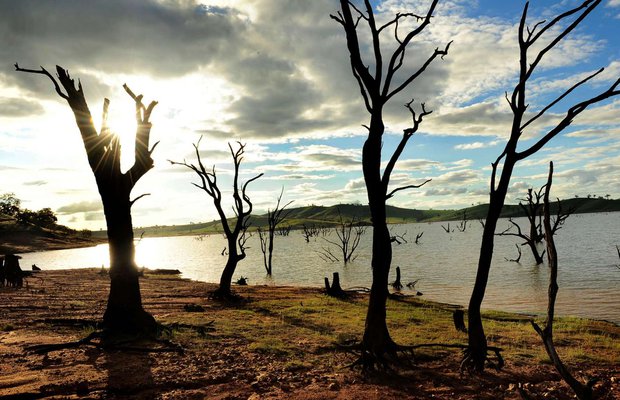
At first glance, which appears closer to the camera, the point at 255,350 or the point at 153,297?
the point at 255,350

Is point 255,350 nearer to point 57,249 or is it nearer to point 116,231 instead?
point 116,231

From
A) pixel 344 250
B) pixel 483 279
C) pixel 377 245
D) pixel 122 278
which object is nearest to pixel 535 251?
pixel 344 250

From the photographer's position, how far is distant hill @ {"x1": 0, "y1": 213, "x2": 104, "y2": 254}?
95.4 m

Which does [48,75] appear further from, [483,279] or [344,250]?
[344,250]

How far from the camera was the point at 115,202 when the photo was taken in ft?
39.0

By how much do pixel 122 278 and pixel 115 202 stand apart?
2.15 m

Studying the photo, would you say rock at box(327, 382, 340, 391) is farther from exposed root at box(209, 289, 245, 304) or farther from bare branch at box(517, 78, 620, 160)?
exposed root at box(209, 289, 245, 304)

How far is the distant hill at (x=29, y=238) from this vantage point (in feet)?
313

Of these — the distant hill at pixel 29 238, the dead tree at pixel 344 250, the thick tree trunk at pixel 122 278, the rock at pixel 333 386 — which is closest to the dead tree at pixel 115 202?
the thick tree trunk at pixel 122 278

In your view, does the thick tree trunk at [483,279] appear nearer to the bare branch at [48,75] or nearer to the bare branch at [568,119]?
the bare branch at [568,119]

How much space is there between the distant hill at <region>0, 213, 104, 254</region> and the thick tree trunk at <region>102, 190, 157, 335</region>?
90.6 metres

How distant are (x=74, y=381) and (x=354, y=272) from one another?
41.2 metres

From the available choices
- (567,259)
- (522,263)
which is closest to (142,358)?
(522,263)

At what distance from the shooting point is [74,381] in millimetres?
7488
